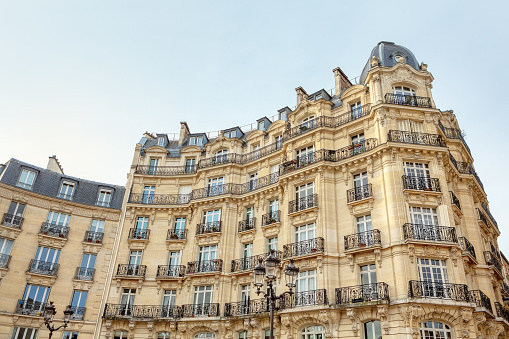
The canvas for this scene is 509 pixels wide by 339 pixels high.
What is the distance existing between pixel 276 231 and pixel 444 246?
916 centimetres

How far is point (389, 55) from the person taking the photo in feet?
81.9

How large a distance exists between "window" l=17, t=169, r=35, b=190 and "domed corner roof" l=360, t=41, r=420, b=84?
23.5 m

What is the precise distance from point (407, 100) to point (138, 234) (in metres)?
19.4

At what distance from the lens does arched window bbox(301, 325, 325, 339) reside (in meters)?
19.4

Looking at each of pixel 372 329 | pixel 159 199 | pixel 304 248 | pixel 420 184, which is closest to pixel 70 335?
pixel 159 199

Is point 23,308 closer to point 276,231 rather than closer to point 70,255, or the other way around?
point 70,255

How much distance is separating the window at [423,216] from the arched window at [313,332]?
6.90 m

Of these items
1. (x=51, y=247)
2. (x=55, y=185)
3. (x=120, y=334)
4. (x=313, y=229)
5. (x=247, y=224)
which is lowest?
(x=120, y=334)

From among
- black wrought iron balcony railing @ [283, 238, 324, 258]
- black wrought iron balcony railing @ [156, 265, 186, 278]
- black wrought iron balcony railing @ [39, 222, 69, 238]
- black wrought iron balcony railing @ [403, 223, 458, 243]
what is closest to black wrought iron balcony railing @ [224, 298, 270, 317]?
black wrought iron balcony railing @ [283, 238, 324, 258]

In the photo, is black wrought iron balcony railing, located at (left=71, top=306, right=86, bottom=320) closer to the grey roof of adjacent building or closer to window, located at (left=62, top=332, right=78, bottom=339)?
window, located at (left=62, top=332, right=78, bottom=339)

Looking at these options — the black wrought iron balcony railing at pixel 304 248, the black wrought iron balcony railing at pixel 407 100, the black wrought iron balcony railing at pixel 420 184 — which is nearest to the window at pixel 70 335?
the black wrought iron balcony railing at pixel 304 248

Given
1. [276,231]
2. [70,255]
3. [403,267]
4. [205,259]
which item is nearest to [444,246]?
[403,267]

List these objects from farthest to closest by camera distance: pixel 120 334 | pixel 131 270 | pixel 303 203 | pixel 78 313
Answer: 1. pixel 131 270
2. pixel 78 313
3. pixel 120 334
4. pixel 303 203

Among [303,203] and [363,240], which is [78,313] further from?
[363,240]
